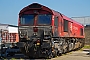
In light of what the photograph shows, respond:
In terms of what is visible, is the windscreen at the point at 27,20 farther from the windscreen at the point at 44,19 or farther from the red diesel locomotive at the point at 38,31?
the windscreen at the point at 44,19

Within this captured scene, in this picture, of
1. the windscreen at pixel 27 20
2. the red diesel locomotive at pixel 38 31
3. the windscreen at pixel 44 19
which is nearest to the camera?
the red diesel locomotive at pixel 38 31

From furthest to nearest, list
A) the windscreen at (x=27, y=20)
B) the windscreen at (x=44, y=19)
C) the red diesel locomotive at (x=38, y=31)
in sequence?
the windscreen at (x=27, y=20), the windscreen at (x=44, y=19), the red diesel locomotive at (x=38, y=31)

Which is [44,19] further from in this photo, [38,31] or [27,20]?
[27,20]

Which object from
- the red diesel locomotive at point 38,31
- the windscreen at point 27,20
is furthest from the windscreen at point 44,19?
the windscreen at point 27,20

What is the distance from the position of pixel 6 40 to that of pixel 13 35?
1.65 metres

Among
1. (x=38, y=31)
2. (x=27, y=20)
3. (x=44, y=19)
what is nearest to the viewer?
(x=38, y=31)

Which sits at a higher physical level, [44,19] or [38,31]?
[44,19]

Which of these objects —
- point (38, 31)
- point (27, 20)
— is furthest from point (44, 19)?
point (27, 20)

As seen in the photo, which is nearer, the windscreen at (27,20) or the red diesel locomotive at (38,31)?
the red diesel locomotive at (38,31)

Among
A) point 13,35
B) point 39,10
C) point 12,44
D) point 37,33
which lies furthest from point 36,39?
point 13,35

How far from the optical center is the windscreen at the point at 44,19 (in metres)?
16.8

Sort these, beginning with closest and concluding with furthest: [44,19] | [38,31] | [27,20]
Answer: [38,31] < [44,19] < [27,20]

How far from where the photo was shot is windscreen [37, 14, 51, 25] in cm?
1681

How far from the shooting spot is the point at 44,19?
665 inches
